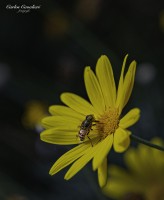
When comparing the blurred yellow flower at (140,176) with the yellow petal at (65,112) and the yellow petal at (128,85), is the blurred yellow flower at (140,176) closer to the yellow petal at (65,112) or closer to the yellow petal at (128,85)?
the yellow petal at (65,112)

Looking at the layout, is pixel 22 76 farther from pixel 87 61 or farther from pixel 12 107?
pixel 87 61

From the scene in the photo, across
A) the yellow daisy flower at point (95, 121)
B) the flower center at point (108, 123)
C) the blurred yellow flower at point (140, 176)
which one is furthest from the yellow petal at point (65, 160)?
the blurred yellow flower at point (140, 176)

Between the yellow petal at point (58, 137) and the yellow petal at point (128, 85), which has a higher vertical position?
the yellow petal at point (128, 85)

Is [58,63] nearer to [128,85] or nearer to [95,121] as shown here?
[95,121]

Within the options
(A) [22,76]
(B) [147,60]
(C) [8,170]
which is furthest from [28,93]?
(B) [147,60]

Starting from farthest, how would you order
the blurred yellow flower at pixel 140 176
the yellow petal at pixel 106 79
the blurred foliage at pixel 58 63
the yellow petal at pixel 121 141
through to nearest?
the blurred foliage at pixel 58 63 → the blurred yellow flower at pixel 140 176 → the yellow petal at pixel 106 79 → the yellow petal at pixel 121 141

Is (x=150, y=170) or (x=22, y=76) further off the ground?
(x=22, y=76)

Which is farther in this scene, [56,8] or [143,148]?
[56,8]

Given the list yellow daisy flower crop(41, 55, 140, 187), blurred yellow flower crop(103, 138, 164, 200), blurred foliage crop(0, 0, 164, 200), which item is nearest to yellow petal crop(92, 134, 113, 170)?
yellow daisy flower crop(41, 55, 140, 187)
